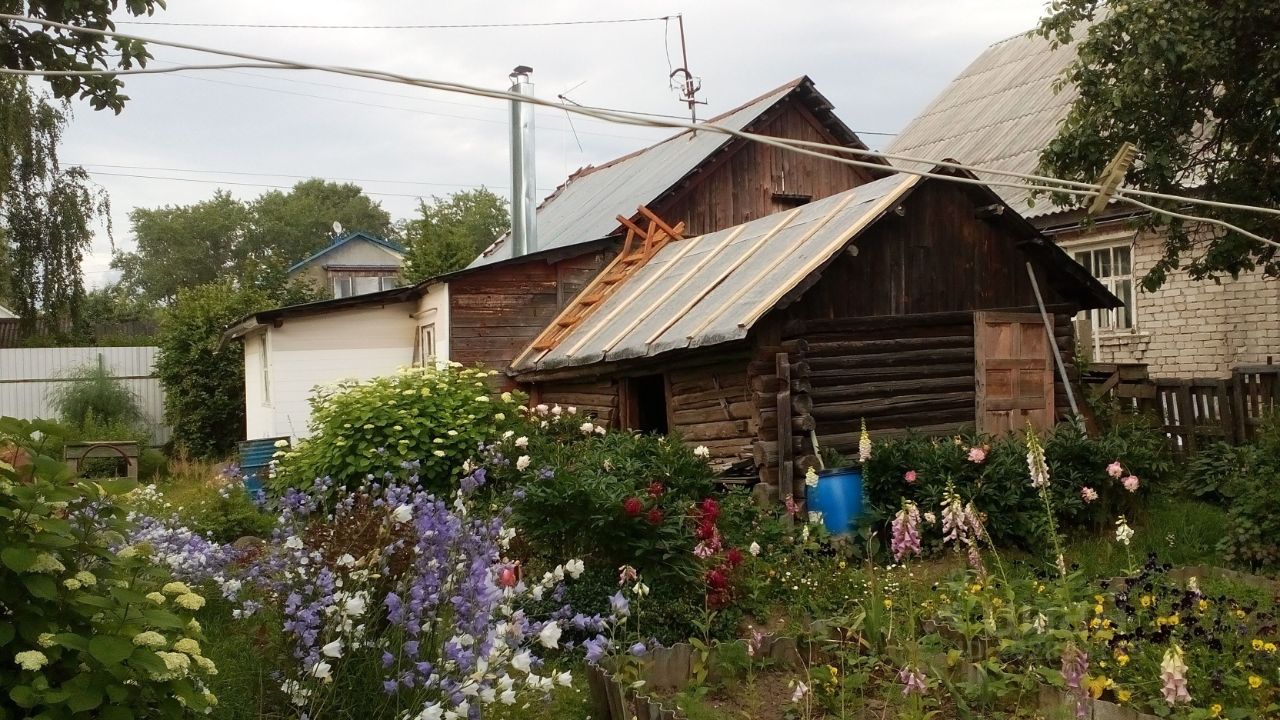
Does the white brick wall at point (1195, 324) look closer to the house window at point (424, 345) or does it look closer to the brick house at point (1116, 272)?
the brick house at point (1116, 272)

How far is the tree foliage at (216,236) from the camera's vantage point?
6956cm

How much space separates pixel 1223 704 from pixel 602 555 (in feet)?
12.2

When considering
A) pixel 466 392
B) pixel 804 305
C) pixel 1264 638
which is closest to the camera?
pixel 1264 638

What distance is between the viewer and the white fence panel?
2347 centimetres

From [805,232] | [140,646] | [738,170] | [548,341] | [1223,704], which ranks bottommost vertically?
[1223,704]

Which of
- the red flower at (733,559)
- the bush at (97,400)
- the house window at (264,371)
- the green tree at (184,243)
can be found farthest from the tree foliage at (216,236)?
the red flower at (733,559)

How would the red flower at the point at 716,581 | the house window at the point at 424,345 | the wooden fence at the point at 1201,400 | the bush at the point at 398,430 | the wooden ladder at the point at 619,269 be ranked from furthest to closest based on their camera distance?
the house window at the point at 424,345
the wooden ladder at the point at 619,269
the wooden fence at the point at 1201,400
the bush at the point at 398,430
the red flower at the point at 716,581

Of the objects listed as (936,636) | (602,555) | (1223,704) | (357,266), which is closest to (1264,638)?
(1223,704)

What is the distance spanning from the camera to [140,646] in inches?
124

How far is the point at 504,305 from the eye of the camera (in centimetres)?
1470

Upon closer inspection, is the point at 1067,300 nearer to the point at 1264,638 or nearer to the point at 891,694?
the point at 1264,638

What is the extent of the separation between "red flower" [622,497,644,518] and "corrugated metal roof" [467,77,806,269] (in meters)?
8.38

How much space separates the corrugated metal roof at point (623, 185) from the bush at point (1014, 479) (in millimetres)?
7065

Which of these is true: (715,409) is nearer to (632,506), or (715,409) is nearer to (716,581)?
(716,581)
